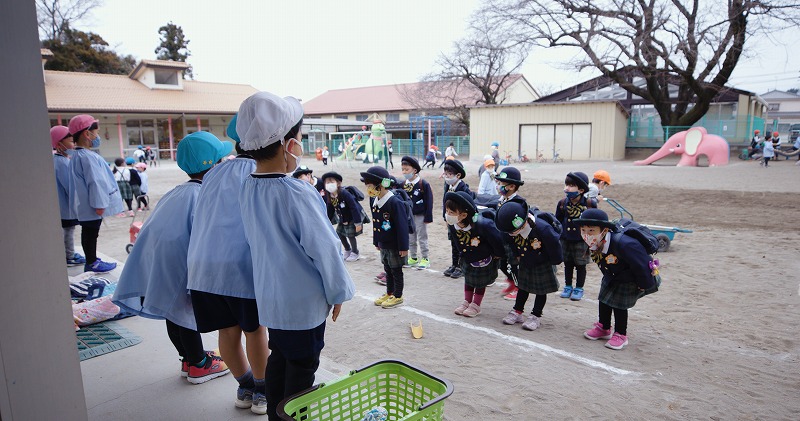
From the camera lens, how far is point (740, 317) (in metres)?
4.76

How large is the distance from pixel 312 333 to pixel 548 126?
86.6ft

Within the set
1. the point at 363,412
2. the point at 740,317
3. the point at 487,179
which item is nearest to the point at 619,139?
the point at 487,179

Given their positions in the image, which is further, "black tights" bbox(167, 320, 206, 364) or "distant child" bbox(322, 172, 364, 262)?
"distant child" bbox(322, 172, 364, 262)

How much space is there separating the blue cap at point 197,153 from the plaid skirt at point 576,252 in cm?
399

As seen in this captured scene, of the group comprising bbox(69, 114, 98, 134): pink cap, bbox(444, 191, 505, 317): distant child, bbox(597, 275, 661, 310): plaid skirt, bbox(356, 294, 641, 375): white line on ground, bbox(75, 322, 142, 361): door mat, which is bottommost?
bbox(356, 294, 641, 375): white line on ground

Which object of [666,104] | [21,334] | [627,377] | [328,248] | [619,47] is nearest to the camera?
[21,334]

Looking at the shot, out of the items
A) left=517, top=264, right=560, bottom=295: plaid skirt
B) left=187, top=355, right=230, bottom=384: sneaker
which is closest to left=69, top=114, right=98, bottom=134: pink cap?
left=187, top=355, right=230, bottom=384: sneaker

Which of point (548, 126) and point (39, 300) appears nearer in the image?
point (39, 300)

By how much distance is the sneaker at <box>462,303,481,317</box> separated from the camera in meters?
5.00

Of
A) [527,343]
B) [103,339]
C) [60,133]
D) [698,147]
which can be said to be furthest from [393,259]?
[698,147]

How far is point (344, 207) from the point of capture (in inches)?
278

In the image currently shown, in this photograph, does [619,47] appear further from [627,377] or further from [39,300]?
[39,300]

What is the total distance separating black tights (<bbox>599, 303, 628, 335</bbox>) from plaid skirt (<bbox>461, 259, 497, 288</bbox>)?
41.0 inches

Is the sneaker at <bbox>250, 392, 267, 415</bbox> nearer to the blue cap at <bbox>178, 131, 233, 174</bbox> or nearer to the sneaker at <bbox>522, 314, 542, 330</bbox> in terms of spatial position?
the blue cap at <bbox>178, 131, 233, 174</bbox>
